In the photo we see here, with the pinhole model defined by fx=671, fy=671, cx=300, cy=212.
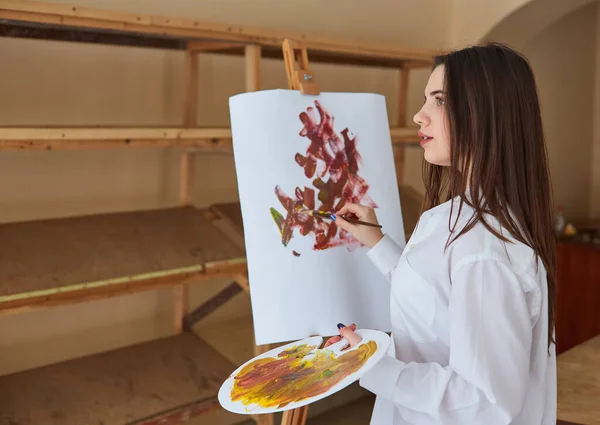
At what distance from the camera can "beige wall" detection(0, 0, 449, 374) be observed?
7.20 feet

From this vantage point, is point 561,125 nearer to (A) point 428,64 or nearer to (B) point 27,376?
(A) point 428,64

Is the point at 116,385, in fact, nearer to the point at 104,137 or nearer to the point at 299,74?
the point at 104,137

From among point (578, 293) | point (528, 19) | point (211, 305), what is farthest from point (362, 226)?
point (578, 293)

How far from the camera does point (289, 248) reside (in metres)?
1.61

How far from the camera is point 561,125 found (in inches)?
162

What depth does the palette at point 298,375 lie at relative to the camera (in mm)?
1119

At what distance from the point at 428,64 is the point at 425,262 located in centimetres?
170

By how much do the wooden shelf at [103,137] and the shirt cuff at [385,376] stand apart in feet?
3.25

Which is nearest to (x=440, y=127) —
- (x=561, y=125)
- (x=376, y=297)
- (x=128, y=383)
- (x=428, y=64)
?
(x=376, y=297)

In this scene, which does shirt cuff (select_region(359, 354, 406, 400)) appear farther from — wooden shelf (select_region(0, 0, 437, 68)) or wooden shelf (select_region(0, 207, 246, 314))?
wooden shelf (select_region(0, 0, 437, 68))

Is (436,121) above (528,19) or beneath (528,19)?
beneath

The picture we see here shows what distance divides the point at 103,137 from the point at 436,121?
952 mm

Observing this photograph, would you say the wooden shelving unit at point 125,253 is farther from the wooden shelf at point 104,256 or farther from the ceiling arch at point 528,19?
the ceiling arch at point 528,19

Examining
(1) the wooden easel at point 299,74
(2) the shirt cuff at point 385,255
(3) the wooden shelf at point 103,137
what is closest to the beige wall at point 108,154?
(3) the wooden shelf at point 103,137
